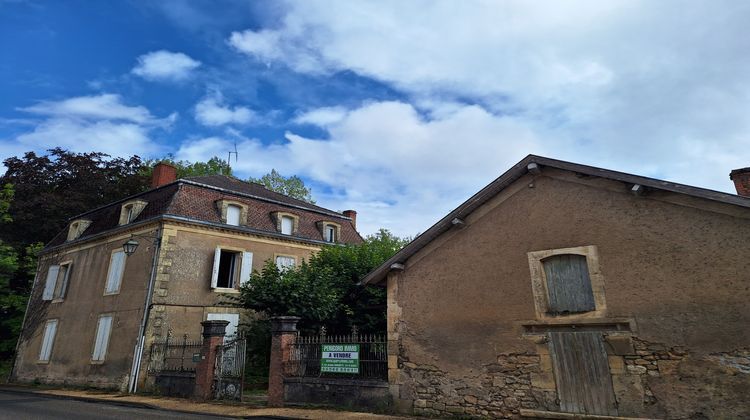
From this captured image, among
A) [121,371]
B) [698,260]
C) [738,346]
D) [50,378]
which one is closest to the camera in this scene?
[738,346]

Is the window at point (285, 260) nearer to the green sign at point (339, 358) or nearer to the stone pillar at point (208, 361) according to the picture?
the stone pillar at point (208, 361)

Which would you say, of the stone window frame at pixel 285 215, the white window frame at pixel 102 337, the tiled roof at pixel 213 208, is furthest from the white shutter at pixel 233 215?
the white window frame at pixel 102 337

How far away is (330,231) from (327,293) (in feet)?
26.1

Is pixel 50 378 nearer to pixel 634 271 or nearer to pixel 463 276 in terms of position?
pixel 463 276

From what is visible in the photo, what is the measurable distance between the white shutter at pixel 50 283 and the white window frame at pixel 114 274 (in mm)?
4766

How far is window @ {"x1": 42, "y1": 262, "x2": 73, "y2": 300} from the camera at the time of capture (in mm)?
19719

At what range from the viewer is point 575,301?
810 cm

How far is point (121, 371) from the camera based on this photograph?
1502cm

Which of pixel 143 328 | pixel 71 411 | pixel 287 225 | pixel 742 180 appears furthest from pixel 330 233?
pixel 742 180

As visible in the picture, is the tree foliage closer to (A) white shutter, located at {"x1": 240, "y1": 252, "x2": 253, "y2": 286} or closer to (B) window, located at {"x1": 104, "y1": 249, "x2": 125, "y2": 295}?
(A) white shutter, located at {"x1": 240, "y1": 252, "x2": 253, "y2": 286}

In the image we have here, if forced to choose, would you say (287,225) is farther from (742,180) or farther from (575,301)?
(742,180)

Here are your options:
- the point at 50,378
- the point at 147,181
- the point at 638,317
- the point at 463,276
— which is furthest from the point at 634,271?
the point at 147,181

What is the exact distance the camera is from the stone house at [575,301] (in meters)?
6.91

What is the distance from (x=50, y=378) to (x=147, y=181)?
40.4 ft
